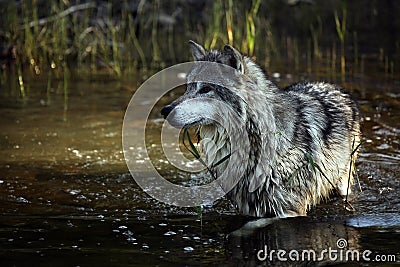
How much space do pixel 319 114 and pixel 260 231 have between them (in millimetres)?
1157

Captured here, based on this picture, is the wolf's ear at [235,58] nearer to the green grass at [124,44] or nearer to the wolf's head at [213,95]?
the wolf's head at [213,95]

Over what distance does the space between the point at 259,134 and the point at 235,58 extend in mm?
589

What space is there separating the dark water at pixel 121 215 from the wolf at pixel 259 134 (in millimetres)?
203

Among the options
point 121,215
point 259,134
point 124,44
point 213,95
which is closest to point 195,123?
point 213,95

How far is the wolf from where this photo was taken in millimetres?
4680

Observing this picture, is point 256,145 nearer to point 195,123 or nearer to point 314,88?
point 195,123

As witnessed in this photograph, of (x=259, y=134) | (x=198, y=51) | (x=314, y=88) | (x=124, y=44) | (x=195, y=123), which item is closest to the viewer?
(x=195, y=123)

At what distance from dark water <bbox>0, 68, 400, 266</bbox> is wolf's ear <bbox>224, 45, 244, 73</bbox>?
3.76 feet

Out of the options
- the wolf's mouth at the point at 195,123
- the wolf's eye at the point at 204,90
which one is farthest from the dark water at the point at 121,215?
the wolf's eye at the point at 204,90

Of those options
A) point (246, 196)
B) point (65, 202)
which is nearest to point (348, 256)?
point (246, 196)

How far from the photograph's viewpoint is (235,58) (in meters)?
4.70

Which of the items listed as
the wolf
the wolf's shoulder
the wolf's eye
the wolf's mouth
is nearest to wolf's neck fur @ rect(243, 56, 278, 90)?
the wolf

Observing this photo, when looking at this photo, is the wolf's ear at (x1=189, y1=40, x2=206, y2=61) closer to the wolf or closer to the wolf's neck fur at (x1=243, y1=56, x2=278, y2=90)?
the wolf

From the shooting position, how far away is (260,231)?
4695 millimetres
